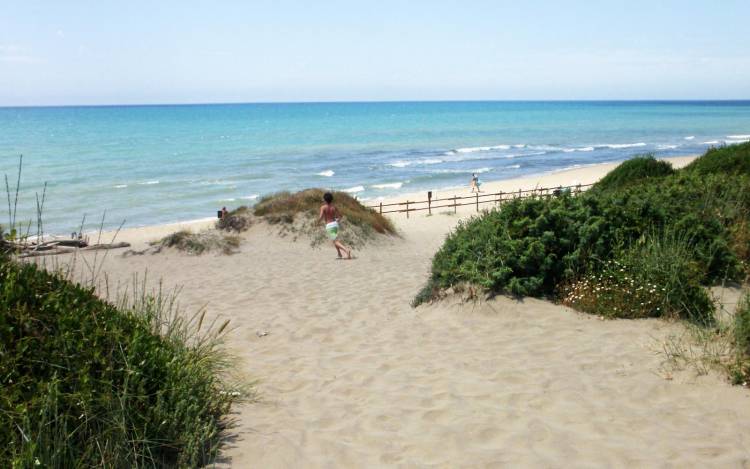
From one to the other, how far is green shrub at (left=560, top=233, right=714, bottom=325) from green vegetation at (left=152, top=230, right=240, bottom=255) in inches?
441

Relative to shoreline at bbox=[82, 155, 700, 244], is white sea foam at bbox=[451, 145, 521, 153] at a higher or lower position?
higher

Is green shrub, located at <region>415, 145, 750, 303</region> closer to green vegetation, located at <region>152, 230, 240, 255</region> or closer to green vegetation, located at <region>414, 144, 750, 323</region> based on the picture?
green vegetation, located at <region>414, 144, 750, 323</region>

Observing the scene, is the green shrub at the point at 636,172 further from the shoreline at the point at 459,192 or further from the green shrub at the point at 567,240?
the shoreline at the point at 459,192

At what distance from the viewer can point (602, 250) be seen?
8992 mm

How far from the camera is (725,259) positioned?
928 centimetres

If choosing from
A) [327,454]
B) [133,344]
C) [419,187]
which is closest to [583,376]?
[327,454]

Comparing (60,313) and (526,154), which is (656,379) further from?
(526,154)

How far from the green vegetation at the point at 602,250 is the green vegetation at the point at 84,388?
17.5 ft

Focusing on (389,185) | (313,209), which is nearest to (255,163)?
(389,185)

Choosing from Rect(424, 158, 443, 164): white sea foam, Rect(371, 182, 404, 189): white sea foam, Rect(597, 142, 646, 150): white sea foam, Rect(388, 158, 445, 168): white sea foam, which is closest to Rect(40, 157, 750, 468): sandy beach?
Rect(371, 182, 404, 189): white sea foam

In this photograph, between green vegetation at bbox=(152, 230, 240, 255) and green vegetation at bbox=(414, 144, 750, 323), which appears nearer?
green vegetation at bbox=(414, 144, 750, 323)

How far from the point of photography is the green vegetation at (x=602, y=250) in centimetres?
812

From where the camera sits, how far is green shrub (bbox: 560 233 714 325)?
7771 mm

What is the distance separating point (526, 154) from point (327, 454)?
6309 cm
